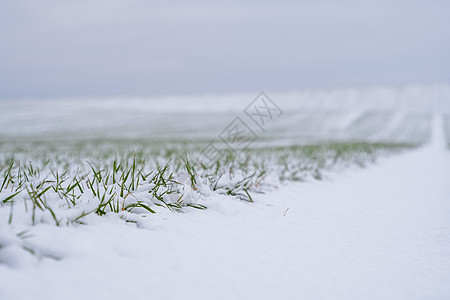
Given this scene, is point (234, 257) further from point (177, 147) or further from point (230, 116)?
point (230, 116)

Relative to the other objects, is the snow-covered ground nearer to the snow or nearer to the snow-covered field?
the snow-covered field

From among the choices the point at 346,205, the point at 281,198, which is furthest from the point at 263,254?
the point at 346,205

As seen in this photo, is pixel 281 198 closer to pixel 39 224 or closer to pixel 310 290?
pixel 310 290

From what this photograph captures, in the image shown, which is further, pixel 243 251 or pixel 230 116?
pixel 230 116

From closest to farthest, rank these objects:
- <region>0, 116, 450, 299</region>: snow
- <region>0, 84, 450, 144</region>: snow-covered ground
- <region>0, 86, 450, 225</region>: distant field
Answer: <region>0, 116, 450, 299</region>: snow < <region>0, 86, 450, 225</region>: distant field < <region>0, 84, 450, 144</region>: snow-covered ground

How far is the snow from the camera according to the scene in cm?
176

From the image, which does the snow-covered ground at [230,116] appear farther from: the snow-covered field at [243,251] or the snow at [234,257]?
the snow at [234,257]

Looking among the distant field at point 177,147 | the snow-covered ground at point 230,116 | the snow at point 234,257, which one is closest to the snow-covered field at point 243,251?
the snow at point 234,257

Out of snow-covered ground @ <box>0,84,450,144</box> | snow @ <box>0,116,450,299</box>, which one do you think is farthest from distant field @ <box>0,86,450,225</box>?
snow @ <box>0,116,450,299</box>

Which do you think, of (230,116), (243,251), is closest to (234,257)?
(243,251)

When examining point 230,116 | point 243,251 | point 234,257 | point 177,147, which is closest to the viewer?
point 234,257

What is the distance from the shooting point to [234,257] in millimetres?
2182

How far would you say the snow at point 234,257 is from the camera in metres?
1.76

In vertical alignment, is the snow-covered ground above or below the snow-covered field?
above
